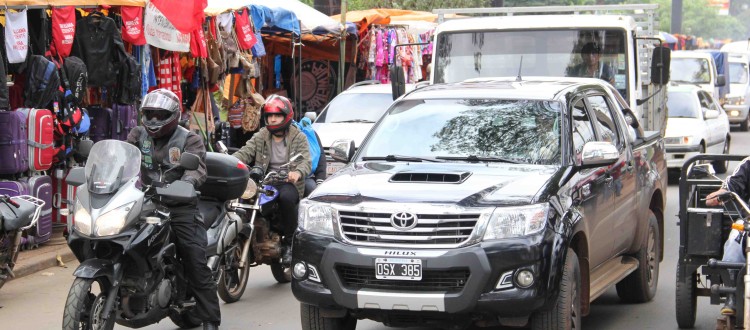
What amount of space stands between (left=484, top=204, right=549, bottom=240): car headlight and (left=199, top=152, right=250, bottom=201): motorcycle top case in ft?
7.81

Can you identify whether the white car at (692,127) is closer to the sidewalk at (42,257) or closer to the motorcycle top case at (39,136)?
the sidewalk at (42,257)

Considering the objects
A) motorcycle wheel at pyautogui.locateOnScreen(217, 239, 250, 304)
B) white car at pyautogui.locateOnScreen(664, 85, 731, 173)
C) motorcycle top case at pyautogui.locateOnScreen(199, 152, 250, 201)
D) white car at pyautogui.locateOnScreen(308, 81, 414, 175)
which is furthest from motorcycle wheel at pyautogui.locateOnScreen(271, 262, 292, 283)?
white car at pyautogui.locateOnScreen(664, 85, 731, 173)

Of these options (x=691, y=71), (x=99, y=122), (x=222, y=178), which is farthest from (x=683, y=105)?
(x=222, y=178)

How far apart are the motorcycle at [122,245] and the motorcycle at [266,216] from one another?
1.92 m

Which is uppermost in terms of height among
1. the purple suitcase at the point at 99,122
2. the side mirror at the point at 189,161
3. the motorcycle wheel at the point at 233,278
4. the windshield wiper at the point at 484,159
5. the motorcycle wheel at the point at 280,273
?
the side mirror at the point at 189,161

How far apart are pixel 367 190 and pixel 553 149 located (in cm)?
146

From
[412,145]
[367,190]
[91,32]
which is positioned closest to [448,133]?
[412,145]

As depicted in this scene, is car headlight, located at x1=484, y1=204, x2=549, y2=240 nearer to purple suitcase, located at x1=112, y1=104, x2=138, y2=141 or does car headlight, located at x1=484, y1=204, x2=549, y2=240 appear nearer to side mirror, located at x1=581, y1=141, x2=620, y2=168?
side mirror, located at x1=581, y1=141, x2=620, y2=168

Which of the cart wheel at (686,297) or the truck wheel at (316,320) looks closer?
the truck wheel at (316,320)

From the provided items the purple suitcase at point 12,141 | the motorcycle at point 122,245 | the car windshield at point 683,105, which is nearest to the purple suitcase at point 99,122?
the purple suitcase at point 12,141

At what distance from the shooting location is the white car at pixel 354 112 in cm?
1611

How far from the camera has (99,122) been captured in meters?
13.4

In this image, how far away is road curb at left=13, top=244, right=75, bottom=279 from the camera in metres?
11.1

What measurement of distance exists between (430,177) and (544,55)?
7.17 metres
